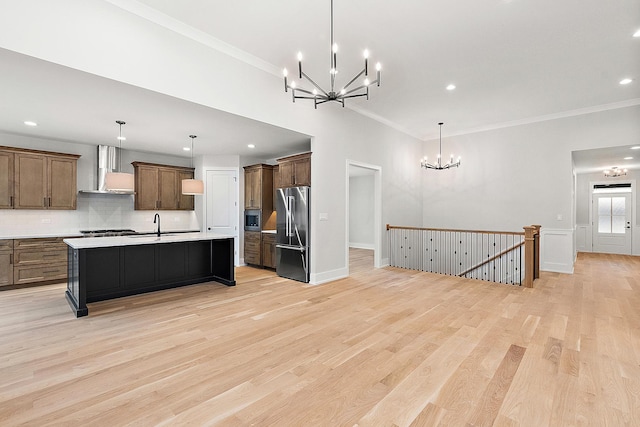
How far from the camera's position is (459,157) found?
7.81 m

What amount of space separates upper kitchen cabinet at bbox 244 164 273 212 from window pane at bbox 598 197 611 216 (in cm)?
1095

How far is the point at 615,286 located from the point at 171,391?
7.14 m

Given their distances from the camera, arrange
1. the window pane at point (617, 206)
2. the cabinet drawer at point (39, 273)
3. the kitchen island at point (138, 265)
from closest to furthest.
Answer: the kitchen island at point (138, 265)
the cabinet drawer at point (39, 273)
the window pane at point (617, 206)

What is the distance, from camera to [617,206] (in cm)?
962

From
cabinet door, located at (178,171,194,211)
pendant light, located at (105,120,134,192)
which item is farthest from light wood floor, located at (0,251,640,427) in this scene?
cabinet door, located at (178,171,194,211)

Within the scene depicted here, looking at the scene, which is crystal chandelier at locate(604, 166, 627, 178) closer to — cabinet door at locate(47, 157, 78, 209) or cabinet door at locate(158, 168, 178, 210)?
cabinet door at locate(158, 168, 178, 210)

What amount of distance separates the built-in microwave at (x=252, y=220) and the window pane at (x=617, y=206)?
1136cm

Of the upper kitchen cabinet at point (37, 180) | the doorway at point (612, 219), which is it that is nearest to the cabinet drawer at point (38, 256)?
the upper kitchen cabinet at point (37, 180)

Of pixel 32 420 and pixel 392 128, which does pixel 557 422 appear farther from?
pixel 392 128

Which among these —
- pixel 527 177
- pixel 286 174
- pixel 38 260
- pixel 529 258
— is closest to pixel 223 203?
pixel 286 174

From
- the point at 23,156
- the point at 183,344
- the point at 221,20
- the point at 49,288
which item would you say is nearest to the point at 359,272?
the point at 183,344

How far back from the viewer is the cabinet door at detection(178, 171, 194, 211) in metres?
7.29

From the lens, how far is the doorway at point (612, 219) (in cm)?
941

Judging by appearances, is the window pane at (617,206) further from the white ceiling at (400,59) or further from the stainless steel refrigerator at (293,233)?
the stainless steel refrigerator at (293,233)
